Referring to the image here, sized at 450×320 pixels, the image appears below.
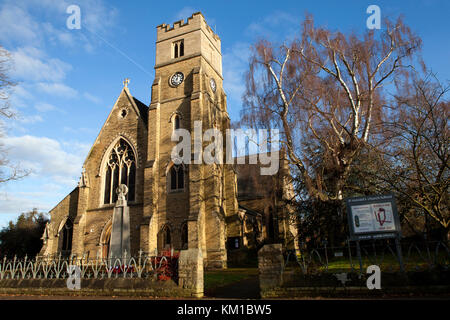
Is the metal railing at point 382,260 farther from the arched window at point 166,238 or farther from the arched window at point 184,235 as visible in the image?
the arched window at point 166,238

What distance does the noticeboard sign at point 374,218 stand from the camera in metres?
8.85

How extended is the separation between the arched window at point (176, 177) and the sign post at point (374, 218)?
14841 millimetres

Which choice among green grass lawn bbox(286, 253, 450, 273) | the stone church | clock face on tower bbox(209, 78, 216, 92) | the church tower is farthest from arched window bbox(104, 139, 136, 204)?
green grass lawn bbox(286, 253, 450, 273)

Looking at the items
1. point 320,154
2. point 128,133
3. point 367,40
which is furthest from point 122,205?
point 367,40

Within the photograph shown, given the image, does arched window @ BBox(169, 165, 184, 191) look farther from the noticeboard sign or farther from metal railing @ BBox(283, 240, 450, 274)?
the noticeboard sign

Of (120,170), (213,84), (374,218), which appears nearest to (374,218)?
(374,218)

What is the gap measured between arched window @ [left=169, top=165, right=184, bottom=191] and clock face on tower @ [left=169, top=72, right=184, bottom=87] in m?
6.83

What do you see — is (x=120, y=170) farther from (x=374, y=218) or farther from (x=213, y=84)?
(x=374, y=218)

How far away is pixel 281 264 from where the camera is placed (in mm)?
9203

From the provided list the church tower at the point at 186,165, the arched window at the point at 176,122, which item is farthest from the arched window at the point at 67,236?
the arched window at the point at 176,122

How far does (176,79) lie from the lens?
25203 mm

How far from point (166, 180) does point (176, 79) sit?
825 centimetres

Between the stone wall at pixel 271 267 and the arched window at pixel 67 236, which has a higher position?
the arched window at pixel 67 236

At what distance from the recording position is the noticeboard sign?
8.85 m
